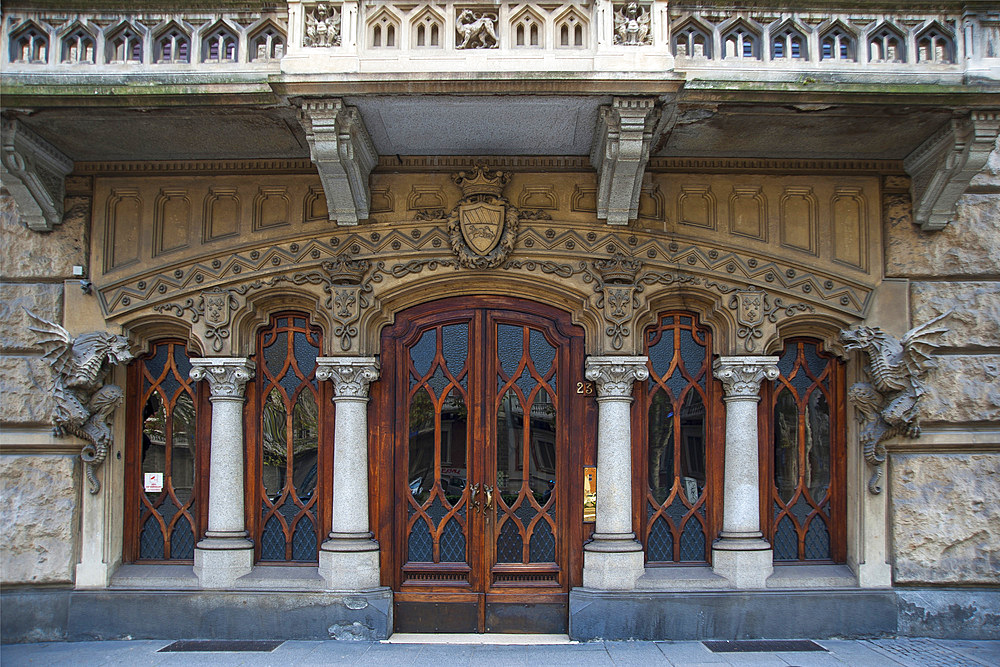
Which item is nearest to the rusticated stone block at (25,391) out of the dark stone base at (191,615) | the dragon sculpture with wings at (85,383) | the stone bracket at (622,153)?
the dragon sculpture with wings at (85,383)

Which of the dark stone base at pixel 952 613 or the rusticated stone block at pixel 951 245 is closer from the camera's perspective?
the dark stone base at pixel 952 613

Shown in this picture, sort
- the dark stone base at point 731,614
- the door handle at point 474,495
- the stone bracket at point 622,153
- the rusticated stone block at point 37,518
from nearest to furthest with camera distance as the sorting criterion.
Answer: the stone bracket at point 622,153 < the dark stone base at point 731,614 < the rusticated stone block at point 37,518 < the door handle at point 474,495

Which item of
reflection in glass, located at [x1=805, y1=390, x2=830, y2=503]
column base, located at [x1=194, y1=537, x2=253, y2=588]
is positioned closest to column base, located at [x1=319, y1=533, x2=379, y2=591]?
column base, located at [x1=194, y1=537, x2=253, y2=588]

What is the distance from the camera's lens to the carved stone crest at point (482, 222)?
6883 mm

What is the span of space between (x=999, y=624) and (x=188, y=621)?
23.6 feet

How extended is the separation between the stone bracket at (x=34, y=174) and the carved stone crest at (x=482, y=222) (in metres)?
3.61

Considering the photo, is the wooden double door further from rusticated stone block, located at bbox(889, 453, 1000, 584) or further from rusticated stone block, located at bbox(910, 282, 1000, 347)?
rusticated stone block, located at bbox(910, 282, 1000, 347)

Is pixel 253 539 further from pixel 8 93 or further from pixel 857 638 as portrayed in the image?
pixel 857 638

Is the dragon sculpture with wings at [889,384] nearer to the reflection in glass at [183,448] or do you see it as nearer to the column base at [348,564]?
the column base at [348,564]

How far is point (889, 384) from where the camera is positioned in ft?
21.9

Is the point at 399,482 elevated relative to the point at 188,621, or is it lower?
Result: elevated

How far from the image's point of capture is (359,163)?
655 cm

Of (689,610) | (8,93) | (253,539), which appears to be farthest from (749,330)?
(8,93)

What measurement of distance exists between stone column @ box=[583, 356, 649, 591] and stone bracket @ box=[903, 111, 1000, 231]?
9.65 feet
